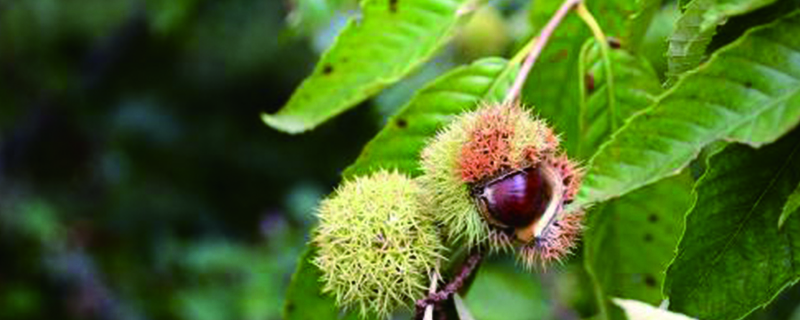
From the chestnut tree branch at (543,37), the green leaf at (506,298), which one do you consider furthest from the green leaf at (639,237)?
the green leaf at (506,298)

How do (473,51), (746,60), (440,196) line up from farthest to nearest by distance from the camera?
(473,51)
(440,196)
(746,60)

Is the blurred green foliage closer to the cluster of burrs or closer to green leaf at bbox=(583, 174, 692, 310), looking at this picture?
green leaf at bbox=(583, 174, 692, 310)

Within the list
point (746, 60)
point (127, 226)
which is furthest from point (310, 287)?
point (127, 226)

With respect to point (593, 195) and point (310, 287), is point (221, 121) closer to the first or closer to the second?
point (310, 287)

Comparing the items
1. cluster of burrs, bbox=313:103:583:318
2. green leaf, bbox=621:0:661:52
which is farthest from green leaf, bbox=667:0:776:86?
green leaf, bbox=621:0:661:52

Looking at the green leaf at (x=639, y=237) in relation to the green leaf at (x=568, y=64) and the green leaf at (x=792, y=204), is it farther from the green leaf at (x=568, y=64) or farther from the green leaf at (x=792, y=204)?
the green leaf at (x=792, y=204)

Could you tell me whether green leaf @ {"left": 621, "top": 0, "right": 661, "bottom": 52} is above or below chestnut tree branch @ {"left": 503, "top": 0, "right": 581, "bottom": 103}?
below

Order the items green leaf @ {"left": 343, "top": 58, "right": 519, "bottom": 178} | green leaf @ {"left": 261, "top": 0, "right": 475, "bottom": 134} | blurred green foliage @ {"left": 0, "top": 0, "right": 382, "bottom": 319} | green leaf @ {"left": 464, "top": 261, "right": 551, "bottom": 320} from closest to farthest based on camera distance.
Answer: green leaf @ {"left": 343, "top": 58, "right": 519, "bottom": 178} < green leaf @ {"left": 261, "top": 0, "right": 475, "bottom": 134} < green leaf @ {"left": 464, "top": 261, "right": 551, "bottom": 320} < blurred green foliage @ {"left": 0, "top": 0, "right": 382, "bottom": 319}
